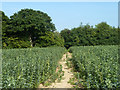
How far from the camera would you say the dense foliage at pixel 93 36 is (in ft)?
91.8

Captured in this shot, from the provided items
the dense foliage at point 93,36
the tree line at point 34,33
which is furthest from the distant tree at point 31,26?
the dense foliage at point 93,36

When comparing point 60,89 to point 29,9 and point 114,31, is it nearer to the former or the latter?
point 29,9

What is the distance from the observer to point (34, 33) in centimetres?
2486

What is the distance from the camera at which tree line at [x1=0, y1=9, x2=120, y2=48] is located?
911 inches

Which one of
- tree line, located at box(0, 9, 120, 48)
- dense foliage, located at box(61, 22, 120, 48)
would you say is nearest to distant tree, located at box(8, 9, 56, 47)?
tree line, located at box(0, 9, 120, 48)

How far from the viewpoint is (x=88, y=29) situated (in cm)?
2928

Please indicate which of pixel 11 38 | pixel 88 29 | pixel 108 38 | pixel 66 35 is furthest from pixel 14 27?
pixel 108 38

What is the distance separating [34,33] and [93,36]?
36.5ft

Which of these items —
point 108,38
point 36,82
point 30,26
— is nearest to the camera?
point 36,82

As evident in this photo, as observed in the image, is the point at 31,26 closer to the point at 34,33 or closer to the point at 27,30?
the point at 27,30

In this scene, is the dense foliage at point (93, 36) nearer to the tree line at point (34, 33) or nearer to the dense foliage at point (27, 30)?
the tree line at point (34, 33)

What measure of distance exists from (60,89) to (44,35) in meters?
20.1

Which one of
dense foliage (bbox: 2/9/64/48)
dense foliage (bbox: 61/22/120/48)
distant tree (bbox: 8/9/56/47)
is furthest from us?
dense foliage (bbox: 61/22/120/48)

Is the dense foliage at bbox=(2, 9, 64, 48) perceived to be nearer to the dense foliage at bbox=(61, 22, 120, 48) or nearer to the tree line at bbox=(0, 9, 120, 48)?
the tree line at bbox=(0, 9, 120, 48)
